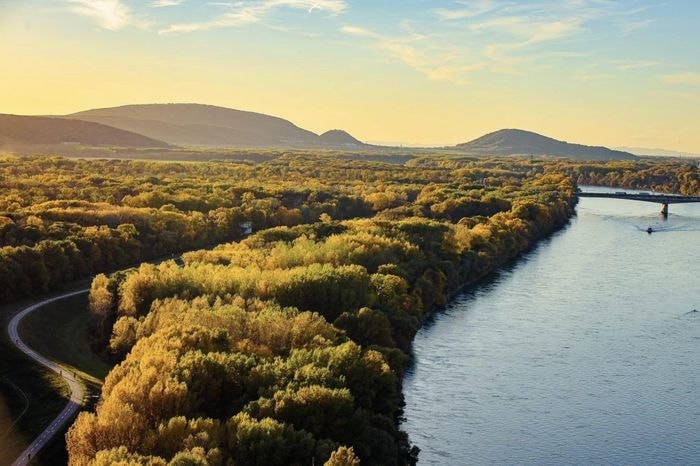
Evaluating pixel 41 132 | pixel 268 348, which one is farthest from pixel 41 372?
pixel 41 132

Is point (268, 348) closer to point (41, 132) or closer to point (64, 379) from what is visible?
point (64, 379)

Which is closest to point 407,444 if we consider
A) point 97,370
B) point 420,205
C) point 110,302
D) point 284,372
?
point 284,372

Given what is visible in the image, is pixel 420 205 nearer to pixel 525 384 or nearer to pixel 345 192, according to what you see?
pixel 345 192

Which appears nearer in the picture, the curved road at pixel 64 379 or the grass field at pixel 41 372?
the curved road at pixel 64 379

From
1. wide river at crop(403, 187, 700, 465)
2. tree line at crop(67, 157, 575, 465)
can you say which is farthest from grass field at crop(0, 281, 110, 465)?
wide river at crop(403, 187, 700, 465)

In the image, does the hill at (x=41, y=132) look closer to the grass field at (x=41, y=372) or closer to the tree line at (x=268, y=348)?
the grass field at (x=41, y=372)

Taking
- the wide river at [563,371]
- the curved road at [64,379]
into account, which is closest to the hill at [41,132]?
the curved road at [64,379]
